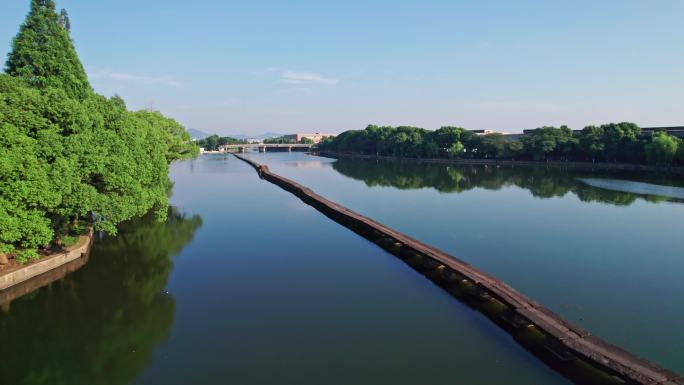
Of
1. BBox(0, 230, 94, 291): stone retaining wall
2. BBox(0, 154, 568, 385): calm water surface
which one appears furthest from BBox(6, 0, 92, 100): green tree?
BBox(0, 154, 568, 385): calm water surface

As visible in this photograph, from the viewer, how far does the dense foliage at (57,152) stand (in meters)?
16.1

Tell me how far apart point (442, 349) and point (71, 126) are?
18408 mm

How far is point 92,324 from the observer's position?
580 inches

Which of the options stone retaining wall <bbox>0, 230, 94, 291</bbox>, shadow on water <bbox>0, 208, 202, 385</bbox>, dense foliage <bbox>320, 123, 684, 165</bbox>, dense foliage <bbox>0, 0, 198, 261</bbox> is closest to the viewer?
shadow on water <bbox>0, 208, 202, 385</bbox>

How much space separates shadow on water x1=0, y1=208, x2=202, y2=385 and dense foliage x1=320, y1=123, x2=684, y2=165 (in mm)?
80589

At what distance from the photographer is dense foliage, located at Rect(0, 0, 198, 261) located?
16.1m

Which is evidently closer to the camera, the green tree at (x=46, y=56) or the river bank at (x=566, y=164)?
the green tree at (x=46, y=56)

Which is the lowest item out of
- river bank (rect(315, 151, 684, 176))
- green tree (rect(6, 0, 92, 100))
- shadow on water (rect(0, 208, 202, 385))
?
shadow on water (rect(0, 208, 202, 385))

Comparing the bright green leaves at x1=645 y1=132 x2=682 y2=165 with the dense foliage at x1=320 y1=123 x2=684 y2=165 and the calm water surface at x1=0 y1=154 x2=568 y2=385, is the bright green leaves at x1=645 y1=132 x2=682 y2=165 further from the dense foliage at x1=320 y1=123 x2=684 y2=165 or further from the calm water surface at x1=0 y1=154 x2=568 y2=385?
the calm water surface at x1=0 y1=154 x2=568 y2=385

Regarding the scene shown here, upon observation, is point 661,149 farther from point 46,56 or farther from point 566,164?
point 46,56

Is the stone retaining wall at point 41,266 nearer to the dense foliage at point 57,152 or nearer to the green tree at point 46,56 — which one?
the dense foliage at point 57,152

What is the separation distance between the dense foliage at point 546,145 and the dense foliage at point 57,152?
79350 mm

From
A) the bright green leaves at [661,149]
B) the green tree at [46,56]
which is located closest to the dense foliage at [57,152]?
the green tree at [46,56]

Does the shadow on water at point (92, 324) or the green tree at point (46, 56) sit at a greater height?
the green tree at point (46, 56)
